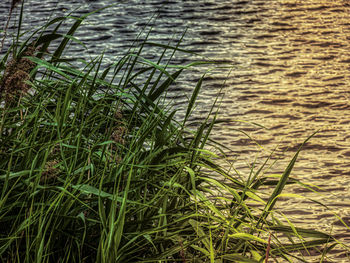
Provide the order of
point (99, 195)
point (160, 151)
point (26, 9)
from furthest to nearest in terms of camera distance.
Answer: point (26, 9) < point (160, 151) < point (99, 195)

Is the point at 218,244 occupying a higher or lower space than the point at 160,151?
lower

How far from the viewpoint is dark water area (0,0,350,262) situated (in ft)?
12.4

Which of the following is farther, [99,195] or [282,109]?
[282,109]

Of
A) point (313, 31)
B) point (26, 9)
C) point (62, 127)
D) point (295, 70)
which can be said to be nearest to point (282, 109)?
point (295, 70)

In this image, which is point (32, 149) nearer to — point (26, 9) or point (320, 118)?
point (320, 118)

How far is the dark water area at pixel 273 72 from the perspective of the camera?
378 cm

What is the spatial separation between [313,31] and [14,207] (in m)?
5.37

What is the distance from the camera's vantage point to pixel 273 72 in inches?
226

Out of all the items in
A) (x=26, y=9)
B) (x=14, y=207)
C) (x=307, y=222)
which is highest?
(x=14, y=207)

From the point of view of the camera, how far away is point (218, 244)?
229 centimetres

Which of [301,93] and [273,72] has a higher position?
[301,93]

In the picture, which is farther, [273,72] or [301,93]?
[273,72]

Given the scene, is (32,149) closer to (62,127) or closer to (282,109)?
(62,127)

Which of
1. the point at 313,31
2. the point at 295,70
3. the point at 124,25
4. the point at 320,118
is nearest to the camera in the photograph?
the point at 320,118
